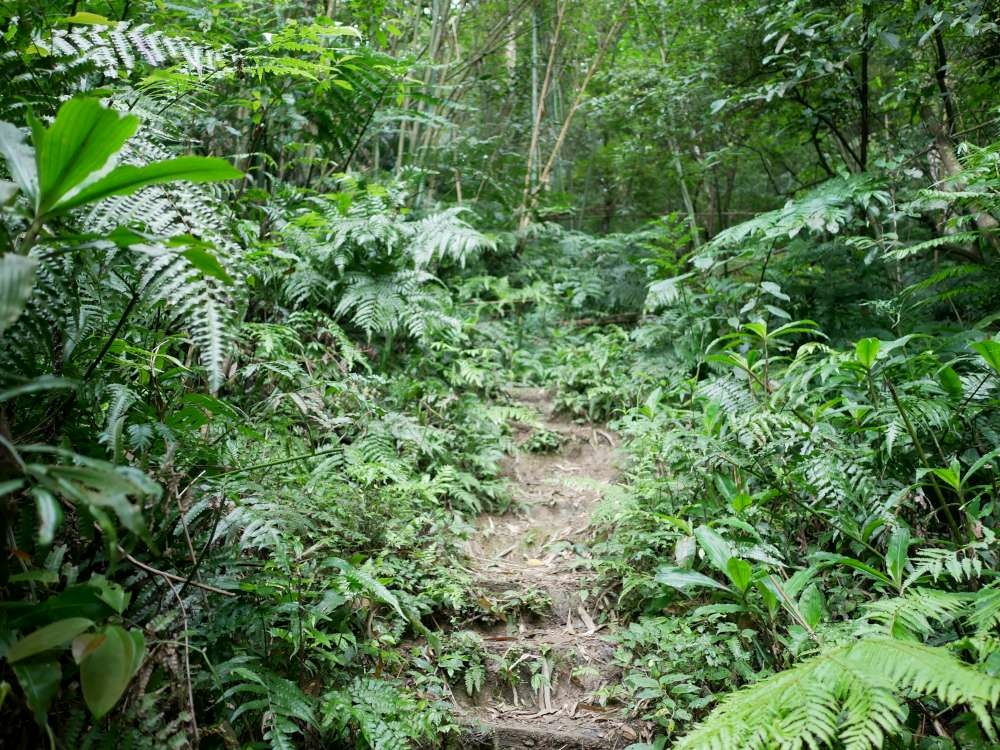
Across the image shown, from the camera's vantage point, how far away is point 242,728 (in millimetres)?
1488

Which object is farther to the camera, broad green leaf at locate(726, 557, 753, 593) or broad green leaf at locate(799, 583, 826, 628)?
broad green leaf at locate(726, 557, 753, 593)

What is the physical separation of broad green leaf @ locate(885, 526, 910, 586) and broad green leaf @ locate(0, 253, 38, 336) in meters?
2.14

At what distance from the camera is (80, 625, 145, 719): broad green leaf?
994mm

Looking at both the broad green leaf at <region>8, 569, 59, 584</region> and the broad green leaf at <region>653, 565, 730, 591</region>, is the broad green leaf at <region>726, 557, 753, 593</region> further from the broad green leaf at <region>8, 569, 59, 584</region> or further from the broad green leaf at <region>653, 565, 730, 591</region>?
the broad green leaf at <region>8, 569, 59, 584</region>

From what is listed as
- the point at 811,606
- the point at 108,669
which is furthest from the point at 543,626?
the point at 108,669

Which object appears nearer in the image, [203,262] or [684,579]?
[203,262]

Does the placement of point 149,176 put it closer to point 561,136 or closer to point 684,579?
point 684,579

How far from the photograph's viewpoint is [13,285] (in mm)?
821

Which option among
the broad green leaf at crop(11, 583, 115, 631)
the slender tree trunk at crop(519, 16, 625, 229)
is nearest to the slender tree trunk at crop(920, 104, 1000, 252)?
the slender tree trunk at crop(519, 16, 625, 229)

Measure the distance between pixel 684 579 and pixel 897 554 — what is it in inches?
25.3

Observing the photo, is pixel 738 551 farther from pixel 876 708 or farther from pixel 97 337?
pixel 97 337

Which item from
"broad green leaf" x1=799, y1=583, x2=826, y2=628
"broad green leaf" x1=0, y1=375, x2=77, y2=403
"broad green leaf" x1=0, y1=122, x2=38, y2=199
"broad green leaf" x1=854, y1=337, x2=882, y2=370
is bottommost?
"broad green leaf" x1=799, y1=583, x2=826, y2=628

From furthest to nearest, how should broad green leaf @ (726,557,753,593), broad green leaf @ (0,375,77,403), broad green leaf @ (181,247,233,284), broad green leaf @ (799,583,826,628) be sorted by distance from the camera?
broad green leaf @ (726,557,753,593)
broad green leaf @ (799,583,826,628)
broad green leaf @ (181,247,233,284)
broad green leaf @ (0,375,77,403)

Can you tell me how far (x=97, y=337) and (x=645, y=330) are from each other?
11.8 feet
